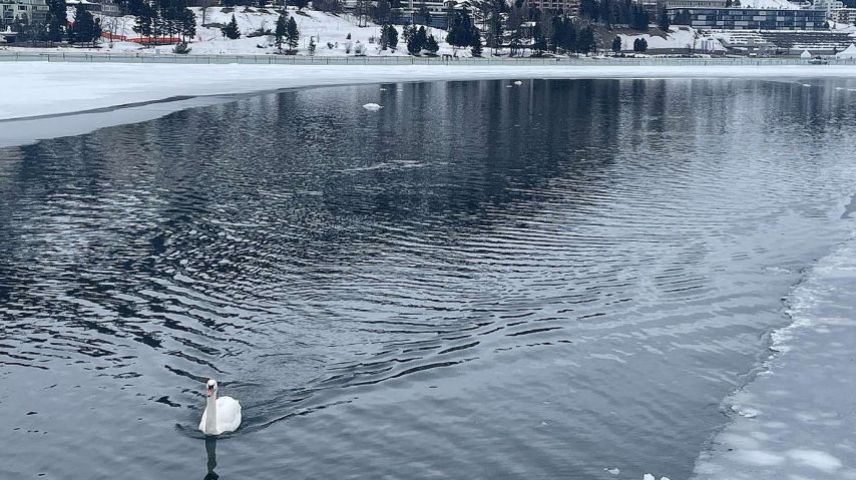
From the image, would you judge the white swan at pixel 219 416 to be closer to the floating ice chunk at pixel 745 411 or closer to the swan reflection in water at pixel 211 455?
the swan reflection in water at pixel 211 455

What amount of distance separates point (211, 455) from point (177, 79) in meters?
105

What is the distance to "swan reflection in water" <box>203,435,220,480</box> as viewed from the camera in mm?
16844

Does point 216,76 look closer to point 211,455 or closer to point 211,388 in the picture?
point 211,388

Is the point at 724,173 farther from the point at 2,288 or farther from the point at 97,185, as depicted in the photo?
the point at 2,288

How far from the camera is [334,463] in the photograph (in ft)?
57.0

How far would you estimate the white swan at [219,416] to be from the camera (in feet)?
59.4

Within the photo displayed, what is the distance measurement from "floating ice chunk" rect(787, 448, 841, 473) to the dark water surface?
1.58 meters

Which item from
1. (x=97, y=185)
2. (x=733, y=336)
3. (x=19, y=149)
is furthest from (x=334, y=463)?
(x=19, y=149)

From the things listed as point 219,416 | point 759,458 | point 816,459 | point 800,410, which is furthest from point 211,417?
point 800,410

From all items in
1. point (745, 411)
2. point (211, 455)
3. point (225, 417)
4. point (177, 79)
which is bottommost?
point (211, 455)

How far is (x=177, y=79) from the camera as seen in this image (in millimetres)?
117062

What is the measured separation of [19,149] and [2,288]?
94.2 ft

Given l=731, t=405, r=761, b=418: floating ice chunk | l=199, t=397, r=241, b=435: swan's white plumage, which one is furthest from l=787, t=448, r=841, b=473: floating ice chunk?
l=199, t=397, r=241, b=435: swan's white plumage

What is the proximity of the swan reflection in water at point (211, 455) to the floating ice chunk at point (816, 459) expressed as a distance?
10.1 meters
